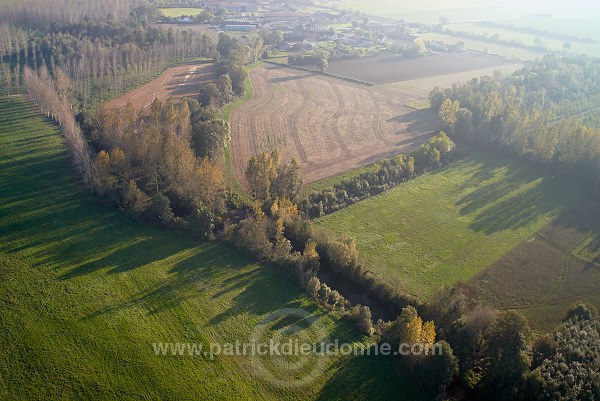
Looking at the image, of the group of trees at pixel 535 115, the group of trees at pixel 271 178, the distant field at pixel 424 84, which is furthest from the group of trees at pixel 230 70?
the group of trees at pixel 535 115

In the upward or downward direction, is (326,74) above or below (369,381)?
above

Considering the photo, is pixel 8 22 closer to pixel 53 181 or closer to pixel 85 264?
pixel 53 181

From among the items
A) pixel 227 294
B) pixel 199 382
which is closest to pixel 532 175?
pixel 227 294

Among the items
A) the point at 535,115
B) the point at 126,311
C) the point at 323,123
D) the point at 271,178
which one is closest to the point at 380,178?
the point at 271,178

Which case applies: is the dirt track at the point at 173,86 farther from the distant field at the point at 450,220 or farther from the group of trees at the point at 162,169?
the distant field at the point at 450,220

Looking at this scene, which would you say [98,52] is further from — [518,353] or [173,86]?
[518,353]

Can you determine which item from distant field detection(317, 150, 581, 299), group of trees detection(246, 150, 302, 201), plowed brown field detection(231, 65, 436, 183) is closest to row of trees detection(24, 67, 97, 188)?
plowed brown field detection(231, 65, 436, 183)

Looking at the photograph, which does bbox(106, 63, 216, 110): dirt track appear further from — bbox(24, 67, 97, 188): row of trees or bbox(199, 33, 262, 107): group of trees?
bbox(24, 67, 97, 188): row of trees
